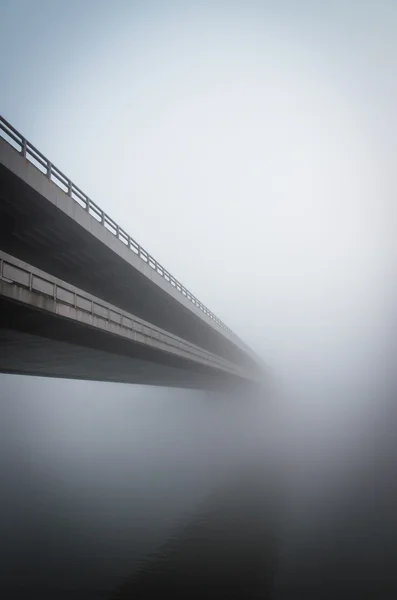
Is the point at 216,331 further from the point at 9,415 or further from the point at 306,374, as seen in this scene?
A: the point at 306,374

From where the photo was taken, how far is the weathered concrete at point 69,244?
1494cm

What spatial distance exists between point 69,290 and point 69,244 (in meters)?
3.62

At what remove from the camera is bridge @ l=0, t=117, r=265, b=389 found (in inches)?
576

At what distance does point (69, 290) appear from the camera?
16.4 metres

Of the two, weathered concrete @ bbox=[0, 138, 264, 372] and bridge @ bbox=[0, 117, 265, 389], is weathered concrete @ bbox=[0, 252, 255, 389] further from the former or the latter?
weathered concrete @ bbox=[0, 138, 264, 372]

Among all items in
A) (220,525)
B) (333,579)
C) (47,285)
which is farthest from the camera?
(220,525)

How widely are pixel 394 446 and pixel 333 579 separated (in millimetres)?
36444

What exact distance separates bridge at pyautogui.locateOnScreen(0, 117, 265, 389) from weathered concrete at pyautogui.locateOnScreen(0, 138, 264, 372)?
0.12 feet

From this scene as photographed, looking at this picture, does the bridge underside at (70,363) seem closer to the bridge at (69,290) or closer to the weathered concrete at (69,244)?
the bridge at (69,290)

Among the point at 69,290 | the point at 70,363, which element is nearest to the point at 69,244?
the point at 69,290

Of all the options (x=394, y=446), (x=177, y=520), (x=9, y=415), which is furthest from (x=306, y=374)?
(x=177, y=520)

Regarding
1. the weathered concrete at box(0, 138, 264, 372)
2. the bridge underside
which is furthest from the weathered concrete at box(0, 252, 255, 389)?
the weathered concrete at box(0, 138, 264, 372)

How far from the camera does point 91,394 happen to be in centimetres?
8844

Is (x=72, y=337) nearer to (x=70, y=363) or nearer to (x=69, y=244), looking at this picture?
(x=69, y=244)
